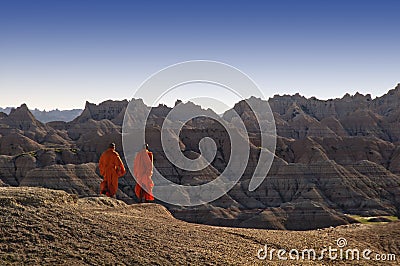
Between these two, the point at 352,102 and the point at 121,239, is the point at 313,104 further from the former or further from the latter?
the point at 121,239

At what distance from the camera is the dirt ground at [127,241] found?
10828 millimetres

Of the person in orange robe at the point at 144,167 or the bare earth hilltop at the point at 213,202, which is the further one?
the person in orange robe at the point at 144,167

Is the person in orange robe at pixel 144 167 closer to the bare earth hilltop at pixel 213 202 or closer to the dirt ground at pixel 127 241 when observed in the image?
the bare earth hilltop at pixel 213 202

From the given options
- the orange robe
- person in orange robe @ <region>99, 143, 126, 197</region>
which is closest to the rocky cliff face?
the orange robe

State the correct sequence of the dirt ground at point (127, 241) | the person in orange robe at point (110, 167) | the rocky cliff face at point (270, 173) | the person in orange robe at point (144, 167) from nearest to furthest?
the dirt ground at point (127, 241), the person in orange robe at point (110, 167), the person in orange robe at point (144, 167), the rocky cliff face at point (270, 173)

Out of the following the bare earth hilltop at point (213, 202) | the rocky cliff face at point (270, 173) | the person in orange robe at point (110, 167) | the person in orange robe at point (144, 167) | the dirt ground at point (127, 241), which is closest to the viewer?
the dirt ground at point (127, 241)

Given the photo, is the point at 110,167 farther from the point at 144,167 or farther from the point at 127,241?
the point at 127,241

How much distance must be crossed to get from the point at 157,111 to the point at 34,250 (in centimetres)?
13582

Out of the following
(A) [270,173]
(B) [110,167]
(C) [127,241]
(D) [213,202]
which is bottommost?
(D) [213,202]

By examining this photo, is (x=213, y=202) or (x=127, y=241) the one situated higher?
(x=127, y=241)

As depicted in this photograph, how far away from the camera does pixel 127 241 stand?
1174cm

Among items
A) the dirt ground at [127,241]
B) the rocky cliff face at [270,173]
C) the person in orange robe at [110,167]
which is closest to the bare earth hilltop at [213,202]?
the dirt ground at [127,241]

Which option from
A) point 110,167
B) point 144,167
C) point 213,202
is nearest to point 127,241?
point 110,167

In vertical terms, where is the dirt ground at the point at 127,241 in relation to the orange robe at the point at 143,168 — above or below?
below
